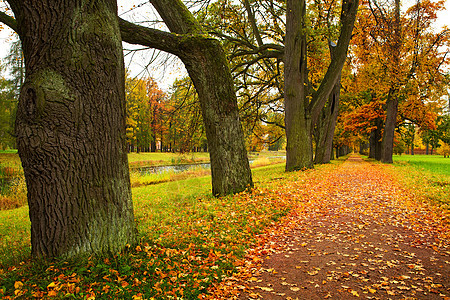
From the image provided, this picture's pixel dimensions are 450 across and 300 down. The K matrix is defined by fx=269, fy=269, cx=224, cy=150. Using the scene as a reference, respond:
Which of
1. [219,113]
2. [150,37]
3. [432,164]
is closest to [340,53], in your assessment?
[219,113]

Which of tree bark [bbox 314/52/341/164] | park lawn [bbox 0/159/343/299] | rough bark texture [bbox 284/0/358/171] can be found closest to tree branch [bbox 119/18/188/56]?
park lawn [bbox 0/159/343/299]

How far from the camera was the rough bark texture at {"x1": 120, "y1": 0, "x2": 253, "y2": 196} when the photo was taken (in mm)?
6230

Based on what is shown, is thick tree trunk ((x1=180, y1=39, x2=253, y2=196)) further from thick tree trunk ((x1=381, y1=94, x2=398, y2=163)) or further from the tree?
the tree

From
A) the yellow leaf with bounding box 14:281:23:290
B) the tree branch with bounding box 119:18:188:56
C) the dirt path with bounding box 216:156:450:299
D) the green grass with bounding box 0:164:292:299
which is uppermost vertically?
the tree branch with bounding box 119:18:188:56

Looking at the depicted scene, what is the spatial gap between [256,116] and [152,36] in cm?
1079

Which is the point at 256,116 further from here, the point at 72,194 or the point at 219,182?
the point at 72,194

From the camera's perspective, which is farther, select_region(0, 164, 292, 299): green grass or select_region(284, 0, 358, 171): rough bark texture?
select_region(284, 0, 358, 171): rough bark texture

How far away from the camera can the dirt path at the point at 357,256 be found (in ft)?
10.3

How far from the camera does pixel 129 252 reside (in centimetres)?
350

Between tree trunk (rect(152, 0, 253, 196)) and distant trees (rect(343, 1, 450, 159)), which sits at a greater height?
distant trees (rect(343, 1, 450, 159))

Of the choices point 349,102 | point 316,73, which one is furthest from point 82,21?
point 349,102

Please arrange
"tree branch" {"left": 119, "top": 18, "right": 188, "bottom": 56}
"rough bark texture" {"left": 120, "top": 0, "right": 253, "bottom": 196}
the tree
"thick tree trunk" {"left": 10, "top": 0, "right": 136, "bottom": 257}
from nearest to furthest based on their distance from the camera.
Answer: "thick tree trunk" {"left": 10, "top": 0, "right": 136, "bottom": 257} → "tree branch" {"left": 119, "top": 18, "right": 188, "bottom": 56} → "rough bark texture" {"left": 120, "top": 0, "right": 253, "bottom": 196} → the tree

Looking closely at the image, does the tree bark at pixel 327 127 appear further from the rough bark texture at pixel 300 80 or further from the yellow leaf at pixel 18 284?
the yellow leaf at pixel 18 284

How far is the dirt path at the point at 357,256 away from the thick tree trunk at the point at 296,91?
574cm
